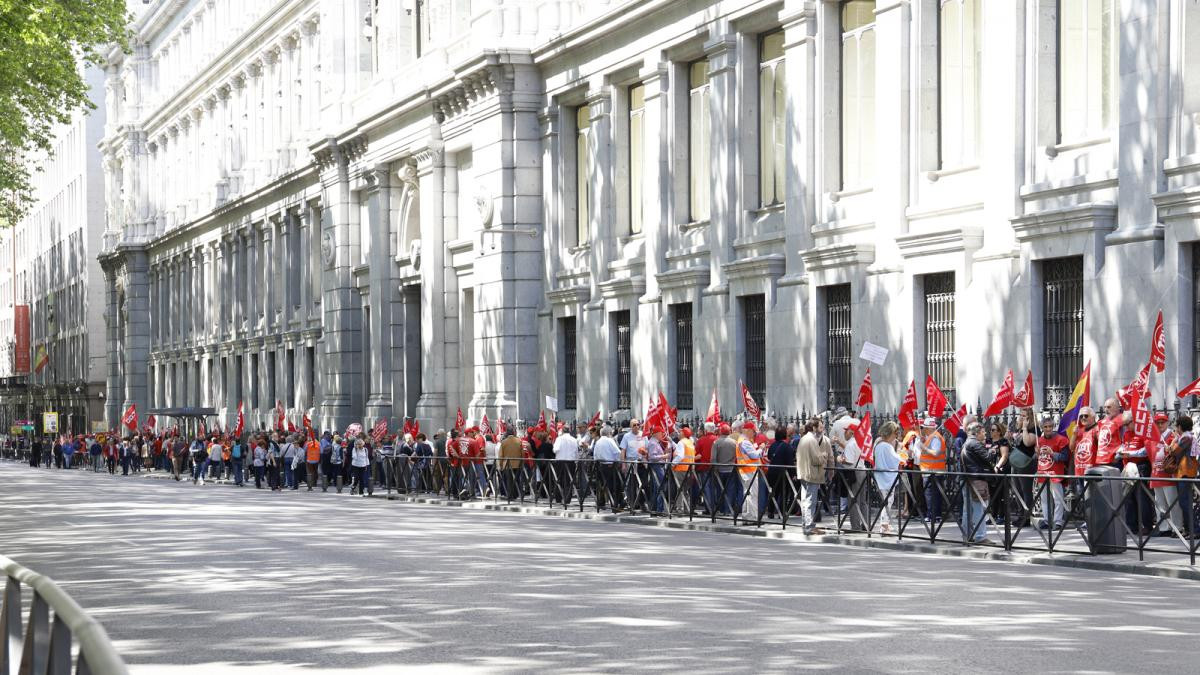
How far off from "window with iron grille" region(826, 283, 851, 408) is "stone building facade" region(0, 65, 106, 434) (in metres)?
66.8

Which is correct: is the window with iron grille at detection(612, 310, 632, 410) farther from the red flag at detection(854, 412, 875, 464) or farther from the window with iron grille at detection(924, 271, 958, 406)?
the red flag at detection(854, 412, 875, 464)

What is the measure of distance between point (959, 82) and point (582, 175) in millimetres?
14549

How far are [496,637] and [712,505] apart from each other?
14289mm

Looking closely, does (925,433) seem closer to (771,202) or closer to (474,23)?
(771,202)

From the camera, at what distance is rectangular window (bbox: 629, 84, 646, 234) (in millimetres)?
40188

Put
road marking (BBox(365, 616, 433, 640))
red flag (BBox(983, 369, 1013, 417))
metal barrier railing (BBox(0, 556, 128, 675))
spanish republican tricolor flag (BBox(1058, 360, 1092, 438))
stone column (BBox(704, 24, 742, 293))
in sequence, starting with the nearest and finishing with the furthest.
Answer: metal barrier railing (BBox(0, 556, 128, 675)), road marking (BBox(365, 616, 433, 640)), spanish republican tricolor flag (BBox(1058, 360, 1092, 438)), red flag (BBox(983, 369, 1013, 417)), stone column (BBox(704, 24, 742, 293))

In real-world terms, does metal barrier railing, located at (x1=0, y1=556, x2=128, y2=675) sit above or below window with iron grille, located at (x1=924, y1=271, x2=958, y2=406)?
below

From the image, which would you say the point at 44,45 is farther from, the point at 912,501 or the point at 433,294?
the point at 912,501

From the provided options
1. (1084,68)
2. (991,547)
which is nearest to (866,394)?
(1084,68)

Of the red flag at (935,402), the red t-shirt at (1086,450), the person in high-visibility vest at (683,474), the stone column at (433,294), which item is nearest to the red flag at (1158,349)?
the red t-shirt at (1086,450)

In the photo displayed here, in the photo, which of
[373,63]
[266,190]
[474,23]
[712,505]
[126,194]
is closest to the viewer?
[712,505]

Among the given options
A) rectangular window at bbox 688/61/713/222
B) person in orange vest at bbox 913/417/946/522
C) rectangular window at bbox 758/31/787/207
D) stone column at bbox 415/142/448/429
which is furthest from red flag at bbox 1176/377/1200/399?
stone column at bbox 415/142/448/429

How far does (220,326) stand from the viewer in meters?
75.9

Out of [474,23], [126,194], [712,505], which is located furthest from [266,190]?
[712,505]
